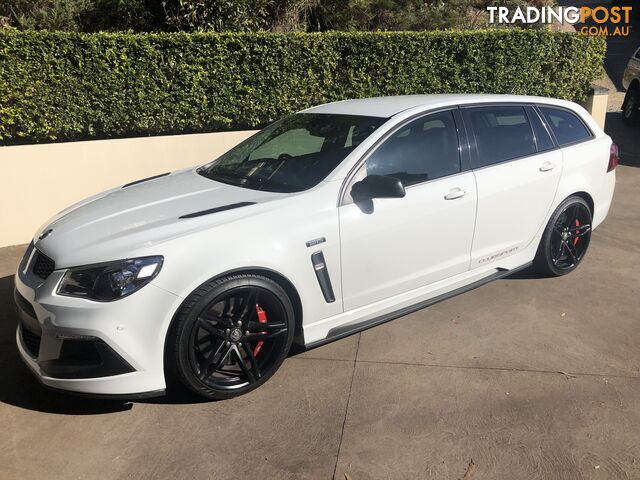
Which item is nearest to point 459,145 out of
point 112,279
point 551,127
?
point 551,127

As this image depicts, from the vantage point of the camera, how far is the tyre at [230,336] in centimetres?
297

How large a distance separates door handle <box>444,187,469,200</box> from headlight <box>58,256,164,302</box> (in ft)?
6.47

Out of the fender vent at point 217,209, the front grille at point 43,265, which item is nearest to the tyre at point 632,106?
the fender vent at point 217,209

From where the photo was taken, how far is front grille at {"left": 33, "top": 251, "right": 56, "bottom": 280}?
307cm

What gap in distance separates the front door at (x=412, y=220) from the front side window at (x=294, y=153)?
0.23 m

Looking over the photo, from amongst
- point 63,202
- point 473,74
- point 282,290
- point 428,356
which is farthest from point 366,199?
point 473,74

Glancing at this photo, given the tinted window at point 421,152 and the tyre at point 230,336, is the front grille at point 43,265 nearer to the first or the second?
the tyre at point 230,336

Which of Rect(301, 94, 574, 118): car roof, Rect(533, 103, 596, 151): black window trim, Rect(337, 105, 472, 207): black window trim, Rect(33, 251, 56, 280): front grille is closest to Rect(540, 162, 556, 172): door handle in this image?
Rect(533, 103, 596, 151): black window trim

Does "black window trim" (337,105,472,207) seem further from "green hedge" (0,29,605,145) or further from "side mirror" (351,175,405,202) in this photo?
Answer: "green hedge" (0,29,605,145)

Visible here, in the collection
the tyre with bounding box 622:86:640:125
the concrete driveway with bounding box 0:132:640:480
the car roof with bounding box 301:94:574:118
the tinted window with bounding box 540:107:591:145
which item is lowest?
the tyre with bounding box 622:86:640:125

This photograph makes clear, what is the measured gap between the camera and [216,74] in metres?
7.29

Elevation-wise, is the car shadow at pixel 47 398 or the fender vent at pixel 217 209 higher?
the fender vent at pixel 217 209

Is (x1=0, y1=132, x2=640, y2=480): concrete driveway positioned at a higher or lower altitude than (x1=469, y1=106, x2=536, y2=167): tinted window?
lower

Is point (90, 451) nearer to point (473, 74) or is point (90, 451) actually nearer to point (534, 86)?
point (473, 74)
